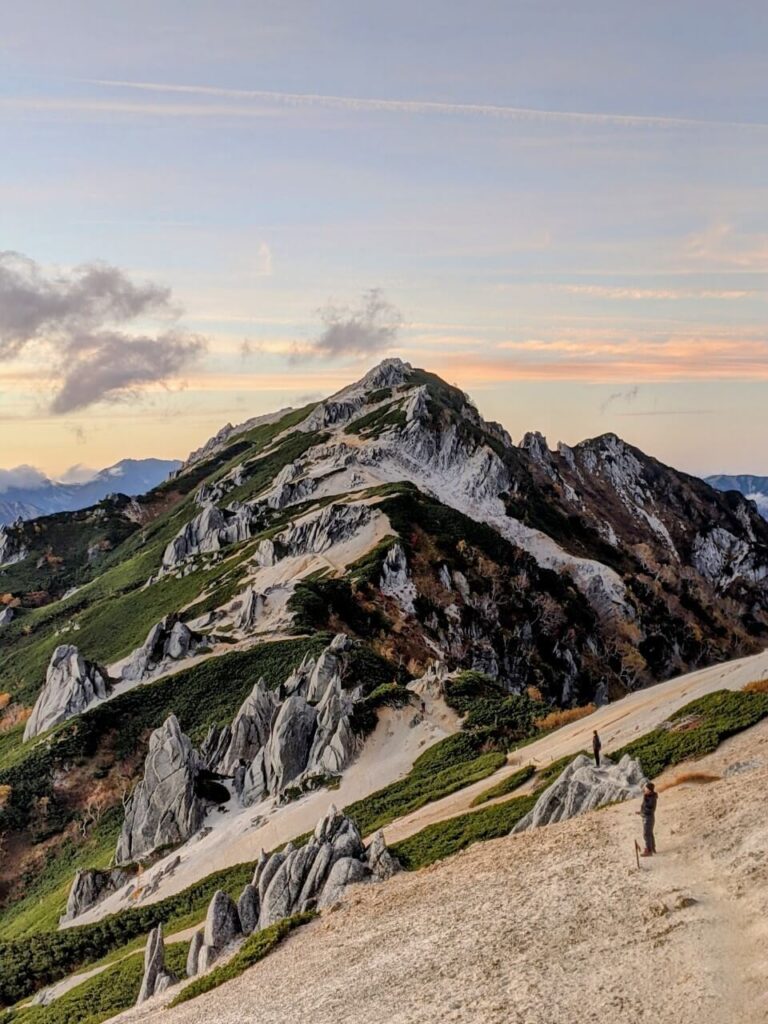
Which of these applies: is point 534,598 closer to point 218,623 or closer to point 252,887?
point 218,623

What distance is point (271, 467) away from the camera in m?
190

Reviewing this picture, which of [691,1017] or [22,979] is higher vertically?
[691,1017]

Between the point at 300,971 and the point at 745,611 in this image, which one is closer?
the point at 300,971

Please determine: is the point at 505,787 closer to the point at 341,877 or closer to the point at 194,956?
the point at 341,877

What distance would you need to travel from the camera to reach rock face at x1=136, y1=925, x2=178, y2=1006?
32031 millimetres

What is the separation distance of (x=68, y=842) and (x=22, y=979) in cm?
2810

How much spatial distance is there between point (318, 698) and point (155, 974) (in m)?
34.9

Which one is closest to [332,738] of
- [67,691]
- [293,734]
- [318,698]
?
[293,734]

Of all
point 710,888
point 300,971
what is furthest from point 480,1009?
point 300,971

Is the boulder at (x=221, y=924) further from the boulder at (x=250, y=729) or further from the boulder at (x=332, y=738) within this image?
the boulder at (x=250, y=729)

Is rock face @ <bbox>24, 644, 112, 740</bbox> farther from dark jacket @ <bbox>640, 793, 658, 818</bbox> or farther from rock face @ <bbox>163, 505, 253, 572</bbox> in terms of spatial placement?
dark jacket @ <bbox>640, 793, 658, 818</bbox>

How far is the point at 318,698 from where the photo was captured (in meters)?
67.4

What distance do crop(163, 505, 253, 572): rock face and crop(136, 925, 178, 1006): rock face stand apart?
365ft

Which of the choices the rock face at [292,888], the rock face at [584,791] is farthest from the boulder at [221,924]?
the rock face at [584,791]
